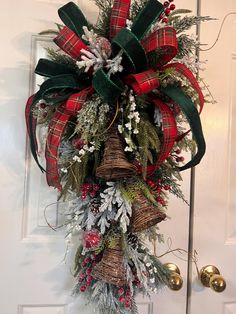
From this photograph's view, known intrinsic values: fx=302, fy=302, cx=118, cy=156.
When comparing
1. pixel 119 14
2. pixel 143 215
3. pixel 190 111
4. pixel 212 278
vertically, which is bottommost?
pixel 212 278

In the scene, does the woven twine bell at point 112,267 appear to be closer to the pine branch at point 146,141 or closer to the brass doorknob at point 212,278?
the pine branch at point 146,141

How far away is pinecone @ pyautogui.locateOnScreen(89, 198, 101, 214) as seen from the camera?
0.68 m

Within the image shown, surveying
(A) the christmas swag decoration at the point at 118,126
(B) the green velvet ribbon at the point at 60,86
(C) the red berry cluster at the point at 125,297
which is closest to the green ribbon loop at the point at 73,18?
(A) the christmas swag decoration at the point at 118,126

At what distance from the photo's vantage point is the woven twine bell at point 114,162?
1.91ft

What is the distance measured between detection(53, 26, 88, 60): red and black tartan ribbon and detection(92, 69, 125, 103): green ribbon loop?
97mm

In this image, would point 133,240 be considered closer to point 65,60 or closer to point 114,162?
point 114,162

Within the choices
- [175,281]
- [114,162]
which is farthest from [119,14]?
[175,281]

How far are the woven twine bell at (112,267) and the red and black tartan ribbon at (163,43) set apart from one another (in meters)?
0.40

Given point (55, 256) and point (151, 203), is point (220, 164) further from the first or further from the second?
point (55, 256)

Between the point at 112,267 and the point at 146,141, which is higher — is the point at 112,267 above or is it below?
below

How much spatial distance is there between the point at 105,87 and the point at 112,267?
1.22 feet

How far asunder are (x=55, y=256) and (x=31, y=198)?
0.18 m

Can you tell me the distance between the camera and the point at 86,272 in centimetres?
71

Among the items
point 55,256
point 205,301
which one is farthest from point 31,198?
point 205,301
